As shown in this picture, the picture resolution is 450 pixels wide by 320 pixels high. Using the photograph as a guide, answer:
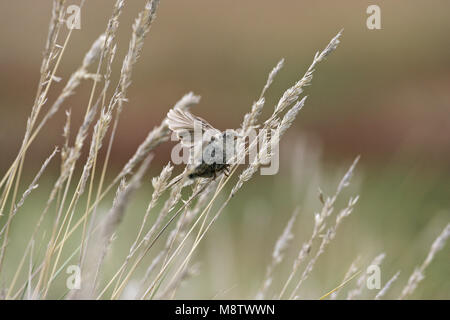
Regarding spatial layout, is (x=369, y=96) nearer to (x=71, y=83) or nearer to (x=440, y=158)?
(x=440, y=158)

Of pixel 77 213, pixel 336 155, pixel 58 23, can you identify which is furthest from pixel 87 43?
pixel 58 23

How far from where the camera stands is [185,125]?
121cm

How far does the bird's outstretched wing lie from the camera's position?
1.17 meters

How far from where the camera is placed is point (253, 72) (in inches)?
198

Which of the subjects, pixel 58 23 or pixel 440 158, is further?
pixel 440 158

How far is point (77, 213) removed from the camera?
138 inches

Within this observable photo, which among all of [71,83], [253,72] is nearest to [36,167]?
[253,72]

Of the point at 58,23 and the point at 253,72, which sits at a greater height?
the point at 253,72

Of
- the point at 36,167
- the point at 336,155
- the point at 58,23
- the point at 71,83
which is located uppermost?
the point at 336,155

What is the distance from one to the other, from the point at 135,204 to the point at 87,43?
189 cm

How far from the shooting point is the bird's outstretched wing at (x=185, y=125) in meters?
1.17

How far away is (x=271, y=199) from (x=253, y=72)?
1553 millimetres
